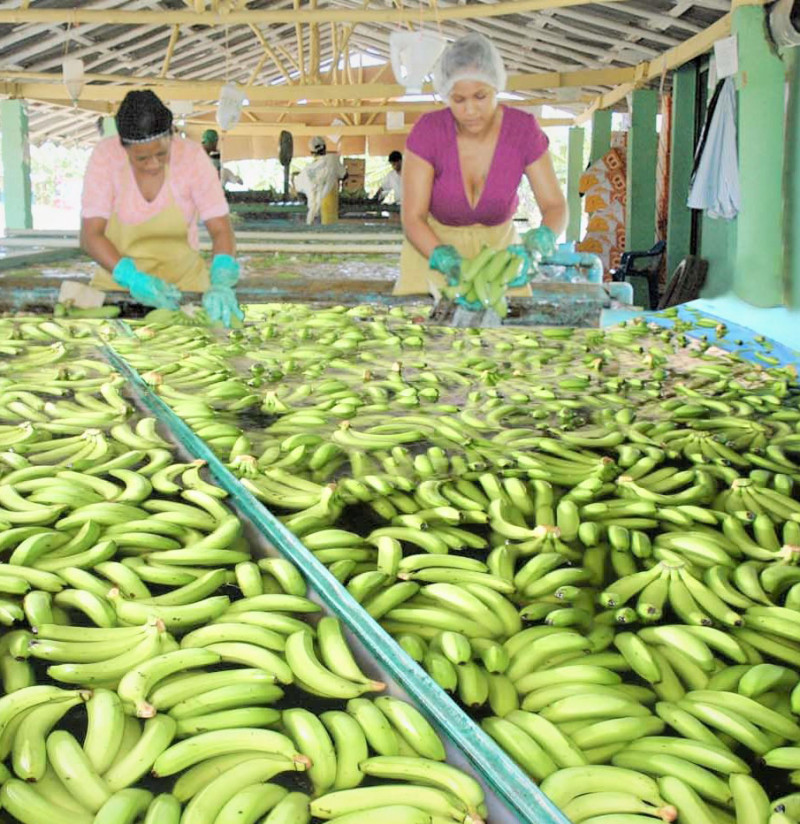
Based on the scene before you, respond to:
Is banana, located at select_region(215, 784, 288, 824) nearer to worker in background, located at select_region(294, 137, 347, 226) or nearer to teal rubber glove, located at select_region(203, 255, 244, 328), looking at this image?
teal rubber glove, located at select_region(203, 255, 244, 328)

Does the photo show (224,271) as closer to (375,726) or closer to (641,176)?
(375,726)

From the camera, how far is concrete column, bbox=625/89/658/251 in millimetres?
11625

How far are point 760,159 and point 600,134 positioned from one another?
870 centimetres

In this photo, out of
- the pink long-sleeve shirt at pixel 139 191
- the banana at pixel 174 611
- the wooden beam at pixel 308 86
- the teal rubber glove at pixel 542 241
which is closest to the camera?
the banana at pixel 174 611

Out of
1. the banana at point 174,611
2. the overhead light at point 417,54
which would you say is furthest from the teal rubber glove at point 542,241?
the banana at point 174,611

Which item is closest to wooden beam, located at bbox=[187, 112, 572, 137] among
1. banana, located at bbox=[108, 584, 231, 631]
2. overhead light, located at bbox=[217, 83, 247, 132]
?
overhead light, located at bbox=[217, 83, 247, 132]

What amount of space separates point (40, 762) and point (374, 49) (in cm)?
1777

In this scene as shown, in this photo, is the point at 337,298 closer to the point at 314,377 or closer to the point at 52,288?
the point at 52,288

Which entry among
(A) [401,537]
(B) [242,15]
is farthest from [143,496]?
(B) [242,15]

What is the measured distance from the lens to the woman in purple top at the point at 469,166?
4.02 meters

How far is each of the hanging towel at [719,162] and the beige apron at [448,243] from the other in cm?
386

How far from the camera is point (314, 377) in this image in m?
2.86

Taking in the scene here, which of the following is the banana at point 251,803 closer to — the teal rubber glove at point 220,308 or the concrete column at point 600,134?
the teal rubber glove at point 220,308

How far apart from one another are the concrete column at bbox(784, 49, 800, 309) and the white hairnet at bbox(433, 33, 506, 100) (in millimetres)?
2569
